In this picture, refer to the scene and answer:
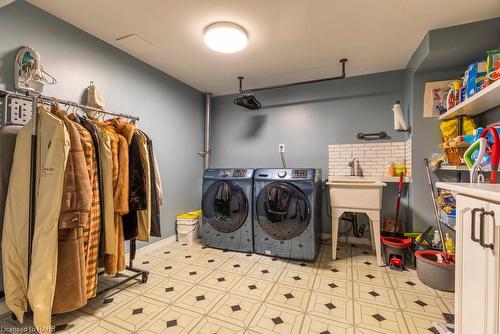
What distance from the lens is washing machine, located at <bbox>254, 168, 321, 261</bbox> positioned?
2.44 meters

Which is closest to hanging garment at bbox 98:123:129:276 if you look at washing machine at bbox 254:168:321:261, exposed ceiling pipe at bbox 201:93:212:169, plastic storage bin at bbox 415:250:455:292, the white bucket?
the white bucket

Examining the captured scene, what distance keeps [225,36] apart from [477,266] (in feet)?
7.46

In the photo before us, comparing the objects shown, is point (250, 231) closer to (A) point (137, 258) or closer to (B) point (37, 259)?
(A) point (137, 258)

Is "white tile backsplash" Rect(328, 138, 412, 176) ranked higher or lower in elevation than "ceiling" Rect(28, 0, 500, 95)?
lower

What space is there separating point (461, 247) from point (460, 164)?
51.4 inches

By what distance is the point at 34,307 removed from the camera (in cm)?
128

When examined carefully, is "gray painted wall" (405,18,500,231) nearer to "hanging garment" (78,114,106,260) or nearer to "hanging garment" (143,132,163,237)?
"hanging garment" (143,132,163,237)

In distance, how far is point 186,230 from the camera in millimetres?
3098

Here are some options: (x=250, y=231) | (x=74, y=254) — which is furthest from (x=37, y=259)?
(x=250, y=231)

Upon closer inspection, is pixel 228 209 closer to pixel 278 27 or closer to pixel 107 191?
pixel 107 191

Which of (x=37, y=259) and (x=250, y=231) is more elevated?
(x=37, y=259)

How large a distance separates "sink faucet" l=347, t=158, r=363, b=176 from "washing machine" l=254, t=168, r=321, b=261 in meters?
0.85

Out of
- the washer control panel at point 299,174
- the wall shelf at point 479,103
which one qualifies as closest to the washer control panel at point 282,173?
the washer control panel at point 299,174

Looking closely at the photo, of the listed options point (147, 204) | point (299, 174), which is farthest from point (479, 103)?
point (147, 204)
